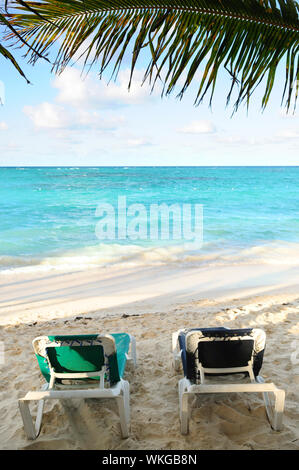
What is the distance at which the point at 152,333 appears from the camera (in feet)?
15.5

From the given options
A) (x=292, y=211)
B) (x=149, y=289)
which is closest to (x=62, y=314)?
(x=149, y=289)

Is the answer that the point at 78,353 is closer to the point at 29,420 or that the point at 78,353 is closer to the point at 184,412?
the point at 29,420

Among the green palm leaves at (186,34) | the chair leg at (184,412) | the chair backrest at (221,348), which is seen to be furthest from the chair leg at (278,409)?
the green palm leaves at (186,34)

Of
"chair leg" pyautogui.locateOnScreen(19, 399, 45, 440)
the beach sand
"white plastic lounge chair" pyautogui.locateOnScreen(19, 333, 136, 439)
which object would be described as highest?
"white plastic lounge chair" pyautogui.locateOnScreen(19, 333, 136, 439)

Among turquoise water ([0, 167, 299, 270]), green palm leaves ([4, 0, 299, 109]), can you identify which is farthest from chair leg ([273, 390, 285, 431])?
turquoise water ([0, 167, 299, 270])

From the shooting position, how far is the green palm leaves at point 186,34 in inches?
62.1

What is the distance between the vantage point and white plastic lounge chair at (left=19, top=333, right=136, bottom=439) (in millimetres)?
2398

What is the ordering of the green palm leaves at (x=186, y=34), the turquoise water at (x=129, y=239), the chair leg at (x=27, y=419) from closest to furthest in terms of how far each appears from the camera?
the green palm leaves at (x=186, y=34)
the chair leg at (x=27, y=419)
the turquoise water at (x=129, y=239)

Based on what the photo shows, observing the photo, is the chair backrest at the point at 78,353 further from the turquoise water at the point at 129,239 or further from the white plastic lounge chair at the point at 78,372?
the turquoise water at the point at 129,239

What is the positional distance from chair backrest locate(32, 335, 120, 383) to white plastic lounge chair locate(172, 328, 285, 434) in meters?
0.56

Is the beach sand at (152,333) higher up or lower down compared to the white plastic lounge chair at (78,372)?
lower down

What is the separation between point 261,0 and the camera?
1.55m

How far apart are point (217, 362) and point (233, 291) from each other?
4437mm

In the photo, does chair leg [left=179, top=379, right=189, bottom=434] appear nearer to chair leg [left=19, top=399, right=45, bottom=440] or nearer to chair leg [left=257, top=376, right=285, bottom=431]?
chair leg [left=257, top=376, right=285, bottom=431]
